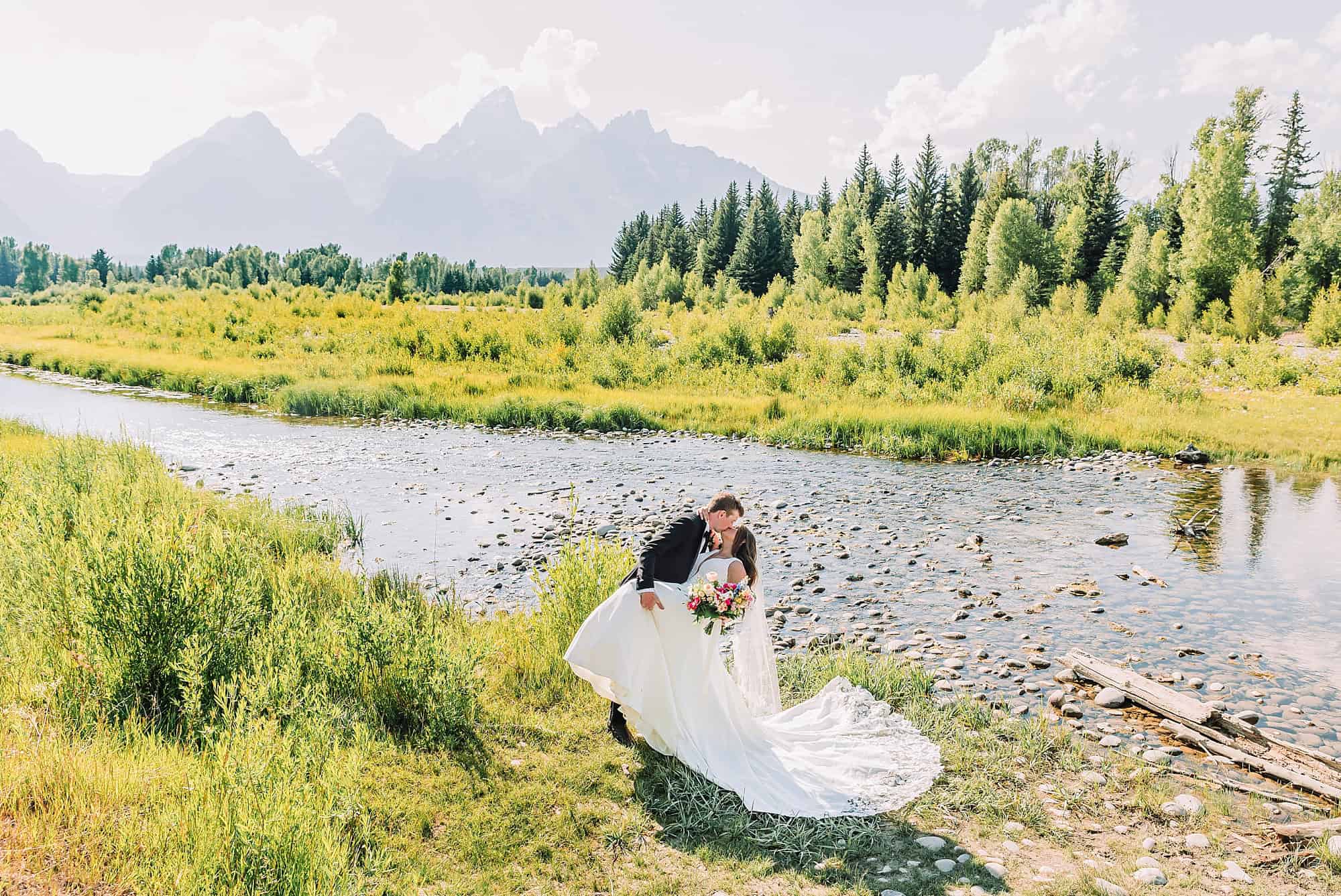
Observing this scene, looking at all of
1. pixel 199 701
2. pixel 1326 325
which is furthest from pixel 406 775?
pixel 1326 325

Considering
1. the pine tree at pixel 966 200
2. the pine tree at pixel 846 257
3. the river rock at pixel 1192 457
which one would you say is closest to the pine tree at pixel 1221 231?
the pine tree at pixel 966 200

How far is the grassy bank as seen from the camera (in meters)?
24.4

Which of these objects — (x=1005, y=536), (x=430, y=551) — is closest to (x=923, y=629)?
(x=1005, y=536)

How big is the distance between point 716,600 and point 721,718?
1205 mm

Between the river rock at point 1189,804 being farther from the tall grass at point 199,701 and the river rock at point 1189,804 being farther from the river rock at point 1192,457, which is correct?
the river rock at point 1192,457

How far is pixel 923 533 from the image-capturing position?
1559 centimetres

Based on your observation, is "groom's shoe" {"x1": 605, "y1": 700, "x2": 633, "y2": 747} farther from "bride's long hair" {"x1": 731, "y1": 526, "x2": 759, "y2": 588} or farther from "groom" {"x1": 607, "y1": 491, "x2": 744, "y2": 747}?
"bride's long hair" {"x1": 731, "y1": 526, "x2": 759, "y2": 588}

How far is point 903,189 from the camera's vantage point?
85.2 m

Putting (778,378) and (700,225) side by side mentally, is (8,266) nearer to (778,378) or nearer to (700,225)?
(700,225)

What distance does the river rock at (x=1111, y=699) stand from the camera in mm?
8617

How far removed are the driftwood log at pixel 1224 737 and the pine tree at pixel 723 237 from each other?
82.9m

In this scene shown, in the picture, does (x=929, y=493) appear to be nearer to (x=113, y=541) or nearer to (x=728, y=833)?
(x=728, y=833)

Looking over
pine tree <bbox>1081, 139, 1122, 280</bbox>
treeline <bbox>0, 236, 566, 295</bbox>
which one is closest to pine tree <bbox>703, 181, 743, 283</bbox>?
treeline <bbox>0, 236, 566, 295</bbox>

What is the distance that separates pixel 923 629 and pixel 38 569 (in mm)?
10295
